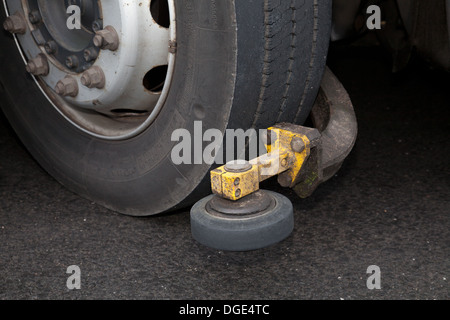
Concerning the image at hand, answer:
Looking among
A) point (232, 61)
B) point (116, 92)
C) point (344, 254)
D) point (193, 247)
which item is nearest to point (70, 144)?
point (116, 92)

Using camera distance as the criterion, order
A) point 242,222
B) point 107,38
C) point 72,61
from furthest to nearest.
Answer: point 72,61, point 107,38, point 242,222

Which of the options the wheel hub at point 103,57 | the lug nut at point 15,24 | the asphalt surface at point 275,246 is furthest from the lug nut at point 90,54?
the asphalt surface at point 275,246

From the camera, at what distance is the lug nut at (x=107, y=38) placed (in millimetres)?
1437

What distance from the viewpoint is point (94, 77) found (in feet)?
5.01

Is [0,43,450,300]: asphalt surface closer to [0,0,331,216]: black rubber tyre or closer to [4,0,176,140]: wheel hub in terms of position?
[0,0,331,216]: black rubber tyre

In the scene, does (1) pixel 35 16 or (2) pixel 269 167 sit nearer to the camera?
(2) pixel 269 167

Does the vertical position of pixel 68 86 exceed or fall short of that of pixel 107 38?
it falls short

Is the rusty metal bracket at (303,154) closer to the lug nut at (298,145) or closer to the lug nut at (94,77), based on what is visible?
the lug nut at (298,145)

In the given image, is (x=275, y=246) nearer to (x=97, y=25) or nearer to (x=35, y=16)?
(x=97, y=25)

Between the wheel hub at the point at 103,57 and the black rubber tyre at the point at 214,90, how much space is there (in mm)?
44

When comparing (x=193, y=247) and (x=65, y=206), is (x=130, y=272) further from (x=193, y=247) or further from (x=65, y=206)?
(x=65, y=206)

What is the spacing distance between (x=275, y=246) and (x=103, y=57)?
56 cm

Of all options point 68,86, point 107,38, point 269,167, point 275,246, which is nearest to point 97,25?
point 107,38
